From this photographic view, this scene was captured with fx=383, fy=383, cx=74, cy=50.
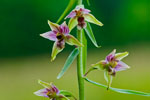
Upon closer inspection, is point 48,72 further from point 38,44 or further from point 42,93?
point 42,93

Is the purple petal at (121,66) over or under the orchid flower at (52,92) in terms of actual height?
over

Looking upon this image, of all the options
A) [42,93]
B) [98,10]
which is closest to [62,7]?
[98,10]

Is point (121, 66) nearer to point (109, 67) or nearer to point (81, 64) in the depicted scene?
point (109, 67)

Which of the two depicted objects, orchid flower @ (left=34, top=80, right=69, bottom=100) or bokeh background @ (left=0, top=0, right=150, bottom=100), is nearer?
orchid flower @ (left=34, top=80, right=69, bottom=100)

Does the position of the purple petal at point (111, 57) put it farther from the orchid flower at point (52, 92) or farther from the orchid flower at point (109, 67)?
the orchid flower at point (52, 92)

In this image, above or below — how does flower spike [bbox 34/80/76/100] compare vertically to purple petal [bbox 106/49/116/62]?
below

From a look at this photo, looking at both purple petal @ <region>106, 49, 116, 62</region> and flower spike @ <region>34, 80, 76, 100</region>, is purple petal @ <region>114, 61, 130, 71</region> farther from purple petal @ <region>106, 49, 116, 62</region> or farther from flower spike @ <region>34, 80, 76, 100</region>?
flower spike @ <region>34, 80, 76, 100</region>

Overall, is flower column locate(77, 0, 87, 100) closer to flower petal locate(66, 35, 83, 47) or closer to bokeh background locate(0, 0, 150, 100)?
flower petal locate(66, 35, 83, 47)

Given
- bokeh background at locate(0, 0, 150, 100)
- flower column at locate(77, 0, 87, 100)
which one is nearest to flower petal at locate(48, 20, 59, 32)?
flower column at locate(77, 0, 87, 100)

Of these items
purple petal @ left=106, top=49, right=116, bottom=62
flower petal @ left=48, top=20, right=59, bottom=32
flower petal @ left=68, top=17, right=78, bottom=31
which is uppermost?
flower petal @ left=68, top=17, right=78, bottom=31

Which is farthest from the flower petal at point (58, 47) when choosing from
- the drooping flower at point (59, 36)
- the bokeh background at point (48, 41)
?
the bokeh background at point (48, 41)
